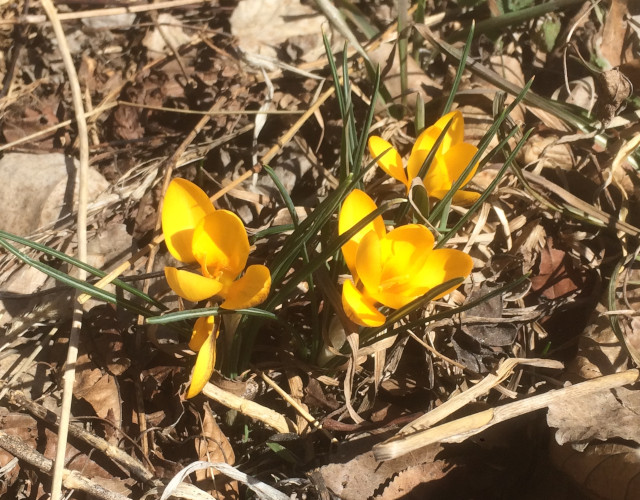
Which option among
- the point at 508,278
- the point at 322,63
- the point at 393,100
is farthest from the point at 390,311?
the point at 322,63

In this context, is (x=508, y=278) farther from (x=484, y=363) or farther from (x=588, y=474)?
(x=588, y=474)

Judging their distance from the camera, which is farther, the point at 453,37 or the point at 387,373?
the point at 453,37

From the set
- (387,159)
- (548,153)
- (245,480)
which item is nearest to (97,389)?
(245,480)

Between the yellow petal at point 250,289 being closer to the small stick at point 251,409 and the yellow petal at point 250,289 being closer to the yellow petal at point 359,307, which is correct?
the yellow petal at point 359,307

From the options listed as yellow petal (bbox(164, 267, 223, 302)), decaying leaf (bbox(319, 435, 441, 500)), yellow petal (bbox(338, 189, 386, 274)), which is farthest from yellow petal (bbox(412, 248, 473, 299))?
decaying leaf (bbox(319, 435, 441, 500))

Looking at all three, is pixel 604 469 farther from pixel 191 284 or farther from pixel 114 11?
pixel 114 11
